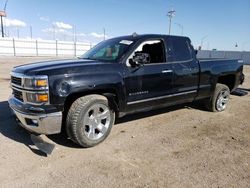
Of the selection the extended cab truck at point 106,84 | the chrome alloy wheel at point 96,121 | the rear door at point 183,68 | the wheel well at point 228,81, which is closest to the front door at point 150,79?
the extended cab truck at point 106,84

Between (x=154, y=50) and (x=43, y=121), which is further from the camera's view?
(x=154, y=50)

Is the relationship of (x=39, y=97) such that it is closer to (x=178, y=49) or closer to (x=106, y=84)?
(x=106, y=84)

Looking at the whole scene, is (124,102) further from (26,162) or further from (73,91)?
(26,162)

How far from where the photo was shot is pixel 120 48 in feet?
16.0

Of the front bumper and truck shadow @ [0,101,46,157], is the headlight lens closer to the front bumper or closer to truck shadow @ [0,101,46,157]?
the front bumper

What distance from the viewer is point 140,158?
3865 millimetres

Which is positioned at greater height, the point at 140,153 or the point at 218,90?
the point at 218,90

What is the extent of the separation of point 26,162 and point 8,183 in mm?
555

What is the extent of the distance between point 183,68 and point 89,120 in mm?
2516

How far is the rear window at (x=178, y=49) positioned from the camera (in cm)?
536

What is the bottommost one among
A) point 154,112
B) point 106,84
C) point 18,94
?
point 154,112

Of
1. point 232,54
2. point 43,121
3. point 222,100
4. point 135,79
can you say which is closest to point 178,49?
point 135,79

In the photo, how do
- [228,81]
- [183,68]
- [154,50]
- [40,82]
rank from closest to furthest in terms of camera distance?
[40,82] → [154,50] → [183,68] → [228,81]

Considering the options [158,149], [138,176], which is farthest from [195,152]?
[138,176]
